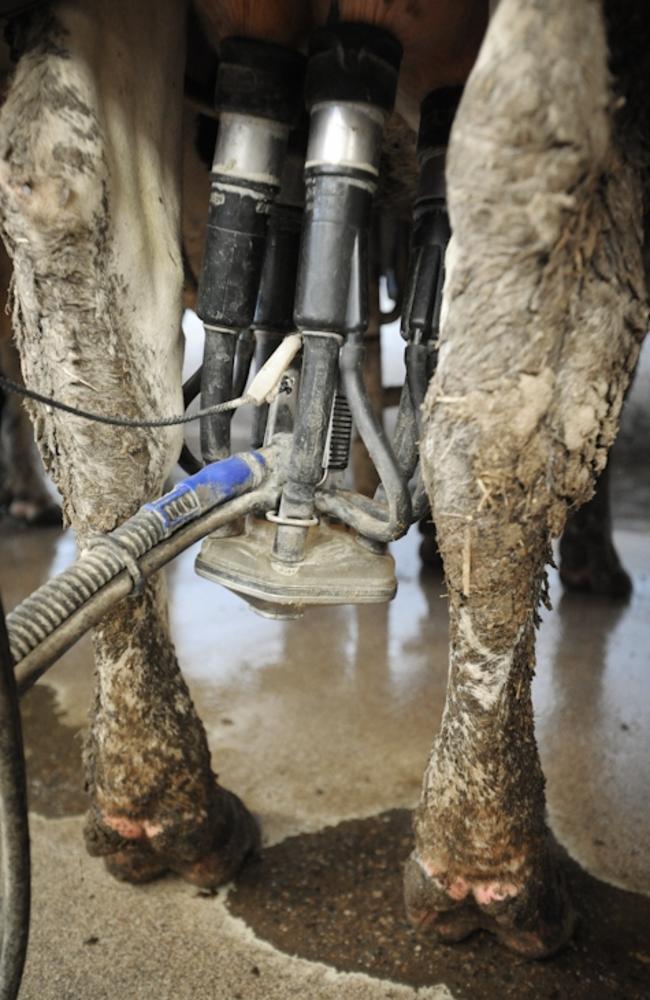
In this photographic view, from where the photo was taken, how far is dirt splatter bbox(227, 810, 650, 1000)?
1.17 meters

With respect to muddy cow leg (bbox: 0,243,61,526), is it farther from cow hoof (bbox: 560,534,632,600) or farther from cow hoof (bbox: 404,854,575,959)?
cow hoof (bbox: 404,854,575,959)

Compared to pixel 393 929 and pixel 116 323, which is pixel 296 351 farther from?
pixel 393 929

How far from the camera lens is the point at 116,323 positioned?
1113 millimetres

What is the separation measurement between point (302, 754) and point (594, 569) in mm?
1241

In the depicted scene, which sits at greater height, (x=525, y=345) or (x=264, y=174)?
(x=264, y=174)

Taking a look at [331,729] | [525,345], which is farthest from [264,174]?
[331,729]

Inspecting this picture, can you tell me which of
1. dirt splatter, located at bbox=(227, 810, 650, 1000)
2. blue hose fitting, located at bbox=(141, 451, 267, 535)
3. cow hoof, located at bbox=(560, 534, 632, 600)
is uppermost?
blue hose fitting, located at bbox=(141, 451, 267, 535)

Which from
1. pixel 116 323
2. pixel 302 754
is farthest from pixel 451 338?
pixel 302 754

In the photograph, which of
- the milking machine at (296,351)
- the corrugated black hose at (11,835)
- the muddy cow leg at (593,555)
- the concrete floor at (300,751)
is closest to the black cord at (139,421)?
the milking machine at (296,351)

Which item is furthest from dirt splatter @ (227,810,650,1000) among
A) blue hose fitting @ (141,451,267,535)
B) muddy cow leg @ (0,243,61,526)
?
muddy cow leg @ (0,243,61,526)

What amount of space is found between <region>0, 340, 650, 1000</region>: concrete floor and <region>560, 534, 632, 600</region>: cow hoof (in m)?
0.06

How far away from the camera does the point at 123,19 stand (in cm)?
104

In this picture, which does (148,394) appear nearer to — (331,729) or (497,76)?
(497,76)

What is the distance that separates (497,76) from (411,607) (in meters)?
1.95
